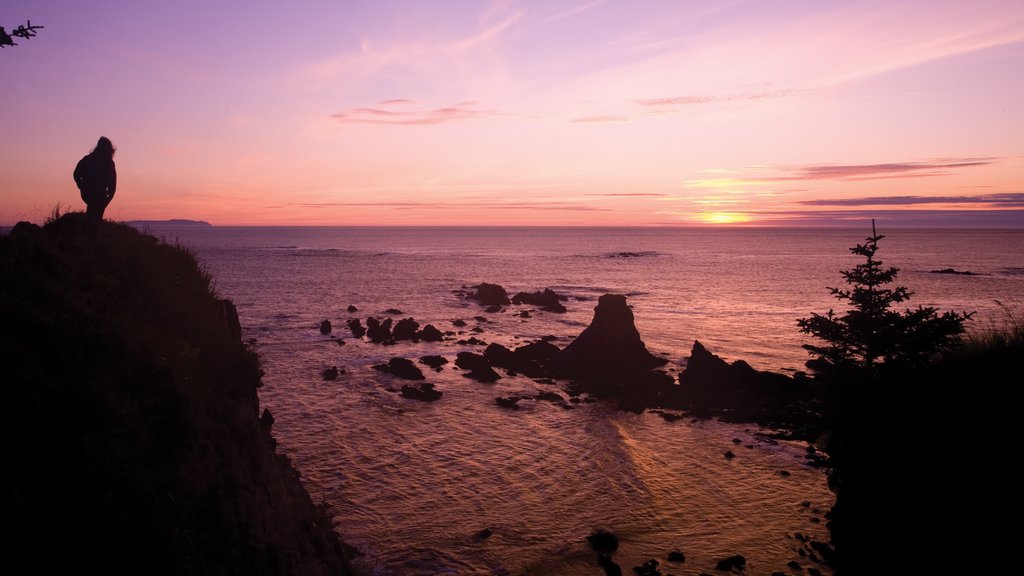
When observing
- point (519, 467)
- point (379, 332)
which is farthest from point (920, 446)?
point (379, 332)

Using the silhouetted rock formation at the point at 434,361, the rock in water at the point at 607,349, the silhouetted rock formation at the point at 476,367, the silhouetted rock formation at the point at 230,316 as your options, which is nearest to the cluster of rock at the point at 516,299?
the silhouetted rock formation at the point at 434,361

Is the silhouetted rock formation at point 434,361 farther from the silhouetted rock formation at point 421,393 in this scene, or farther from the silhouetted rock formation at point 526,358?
the silhouetted rock formation at point 421,393

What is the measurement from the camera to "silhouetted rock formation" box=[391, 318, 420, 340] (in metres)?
50.6

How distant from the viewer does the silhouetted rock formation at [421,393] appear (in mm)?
32188

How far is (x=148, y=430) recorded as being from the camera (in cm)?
924

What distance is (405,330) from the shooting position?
51.4m

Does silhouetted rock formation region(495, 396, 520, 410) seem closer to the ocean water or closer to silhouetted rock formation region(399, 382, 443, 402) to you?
the ocean water

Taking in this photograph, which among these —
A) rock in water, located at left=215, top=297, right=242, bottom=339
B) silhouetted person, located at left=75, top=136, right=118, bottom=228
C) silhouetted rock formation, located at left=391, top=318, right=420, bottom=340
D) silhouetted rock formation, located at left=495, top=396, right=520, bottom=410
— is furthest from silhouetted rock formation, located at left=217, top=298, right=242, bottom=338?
silhouetted rock formation, located at left=391, top=318, right=420, bottom=340

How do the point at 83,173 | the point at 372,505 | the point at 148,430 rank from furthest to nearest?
the point at 372,505 < the point at 83,173 < the point at 148,430

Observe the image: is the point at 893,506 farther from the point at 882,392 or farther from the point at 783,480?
the point at 783,480

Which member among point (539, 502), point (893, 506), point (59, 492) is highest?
point (59, 492)

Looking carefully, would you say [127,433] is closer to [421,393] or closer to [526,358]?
[421,393]

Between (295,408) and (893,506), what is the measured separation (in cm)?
2608

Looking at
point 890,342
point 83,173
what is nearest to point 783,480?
point 890,342
